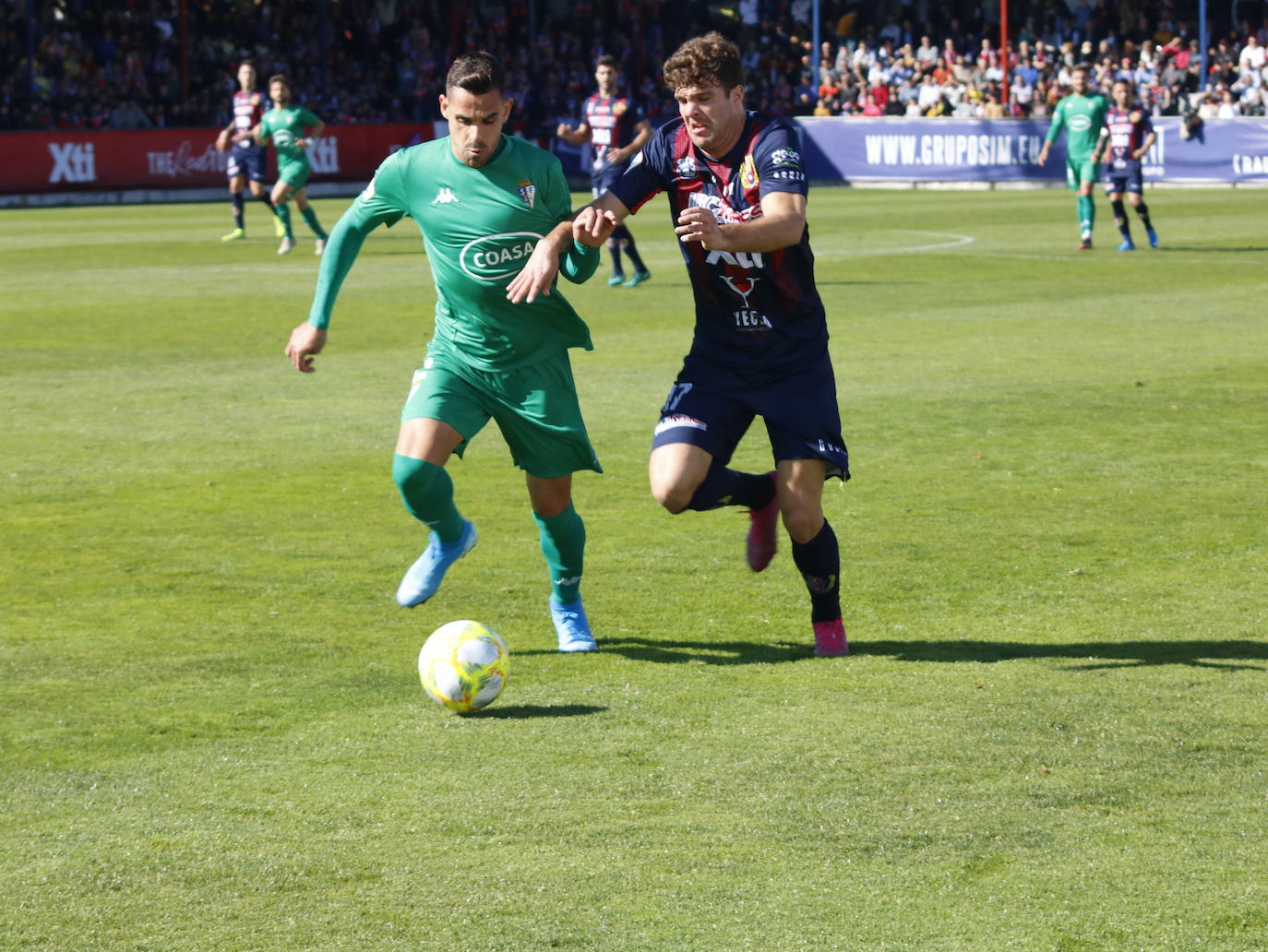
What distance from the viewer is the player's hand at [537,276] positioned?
5777 mm

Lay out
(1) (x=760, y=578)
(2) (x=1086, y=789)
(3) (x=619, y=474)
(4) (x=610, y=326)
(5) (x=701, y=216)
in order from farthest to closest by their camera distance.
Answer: (4) (x=610, y=326)
(3) (x=619, y=474)
(1) (x=760, y=578)
(5) (x=701, y=216)
(2) (x=1086, y=789)

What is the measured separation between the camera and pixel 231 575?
24.8 feet

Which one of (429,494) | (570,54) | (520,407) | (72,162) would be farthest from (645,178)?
(570,54)

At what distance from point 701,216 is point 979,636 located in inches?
78.9

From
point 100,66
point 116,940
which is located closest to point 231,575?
point 116,940

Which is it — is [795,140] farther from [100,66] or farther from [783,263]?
[100,66]

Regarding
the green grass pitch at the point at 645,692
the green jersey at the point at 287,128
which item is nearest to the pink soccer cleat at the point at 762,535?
the green grass pitch at the point at 645,692

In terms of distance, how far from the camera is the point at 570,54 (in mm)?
48000

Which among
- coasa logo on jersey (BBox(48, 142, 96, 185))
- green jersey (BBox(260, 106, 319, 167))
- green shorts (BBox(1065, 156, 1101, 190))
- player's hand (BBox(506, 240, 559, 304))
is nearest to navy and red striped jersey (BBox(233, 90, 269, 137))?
green jersey (BBox(260, 106, 319, 167))

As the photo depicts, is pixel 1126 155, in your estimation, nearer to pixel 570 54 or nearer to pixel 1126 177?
pixel 1126 177

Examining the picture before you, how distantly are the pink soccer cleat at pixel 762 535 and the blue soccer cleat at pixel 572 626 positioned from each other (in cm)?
73

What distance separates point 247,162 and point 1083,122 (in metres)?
12.5

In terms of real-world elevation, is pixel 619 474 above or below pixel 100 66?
below

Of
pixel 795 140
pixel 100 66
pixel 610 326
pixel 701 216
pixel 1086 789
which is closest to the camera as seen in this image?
pixel 1086 789
